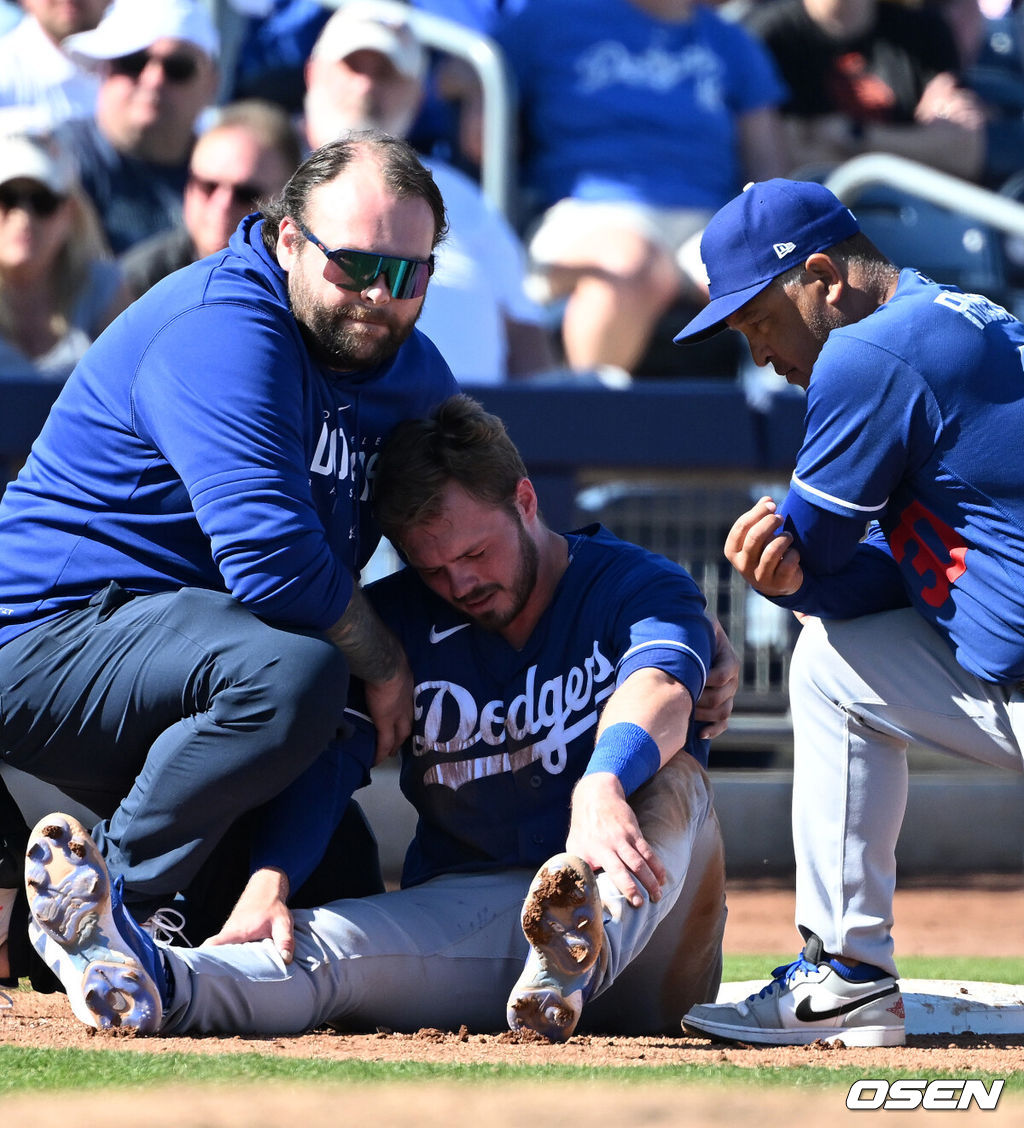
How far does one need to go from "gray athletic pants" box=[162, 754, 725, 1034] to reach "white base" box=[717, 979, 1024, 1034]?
10.8 inches

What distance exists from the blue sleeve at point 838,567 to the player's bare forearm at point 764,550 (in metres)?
0.03

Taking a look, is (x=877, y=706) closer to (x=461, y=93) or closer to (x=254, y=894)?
(x=254, y=894)

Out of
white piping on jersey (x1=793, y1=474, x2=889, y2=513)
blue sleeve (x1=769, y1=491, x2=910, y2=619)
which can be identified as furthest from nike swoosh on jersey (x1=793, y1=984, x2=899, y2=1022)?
white piping on jersey (x1=793, y1=474, x2=889, y2=513)

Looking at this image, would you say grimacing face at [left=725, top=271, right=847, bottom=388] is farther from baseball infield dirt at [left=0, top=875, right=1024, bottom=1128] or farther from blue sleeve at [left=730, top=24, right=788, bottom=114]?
blue sleeve at [left=730, top=24, right=788, bottom=114]

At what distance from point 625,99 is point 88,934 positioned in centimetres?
532

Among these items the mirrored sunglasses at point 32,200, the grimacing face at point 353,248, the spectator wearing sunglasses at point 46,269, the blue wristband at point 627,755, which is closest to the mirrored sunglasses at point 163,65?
the spectator wearing sunglasses at point 46,269

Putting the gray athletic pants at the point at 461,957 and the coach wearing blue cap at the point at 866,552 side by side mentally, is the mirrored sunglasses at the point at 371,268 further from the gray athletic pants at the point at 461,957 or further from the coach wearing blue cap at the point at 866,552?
the gray athletic pants at the point at 461,957

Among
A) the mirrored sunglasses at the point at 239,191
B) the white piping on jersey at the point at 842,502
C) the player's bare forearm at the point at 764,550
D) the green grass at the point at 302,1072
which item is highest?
the mirrored sunglasses at the point at 239,191

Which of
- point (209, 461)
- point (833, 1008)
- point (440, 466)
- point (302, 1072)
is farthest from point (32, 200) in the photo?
point (302, 1072)

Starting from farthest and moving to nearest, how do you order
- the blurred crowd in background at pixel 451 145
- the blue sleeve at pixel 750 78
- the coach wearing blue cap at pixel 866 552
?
the blue sleeve at pixel 750 78, the blurred crowd in background at pixel 451 145, the coach wearing blue cap at pixel 866 552

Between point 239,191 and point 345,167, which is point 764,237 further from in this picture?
point 239,191

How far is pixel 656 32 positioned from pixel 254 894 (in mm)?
5242

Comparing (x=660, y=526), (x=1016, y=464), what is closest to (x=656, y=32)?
(x=660, y=526)

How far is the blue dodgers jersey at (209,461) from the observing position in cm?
298
